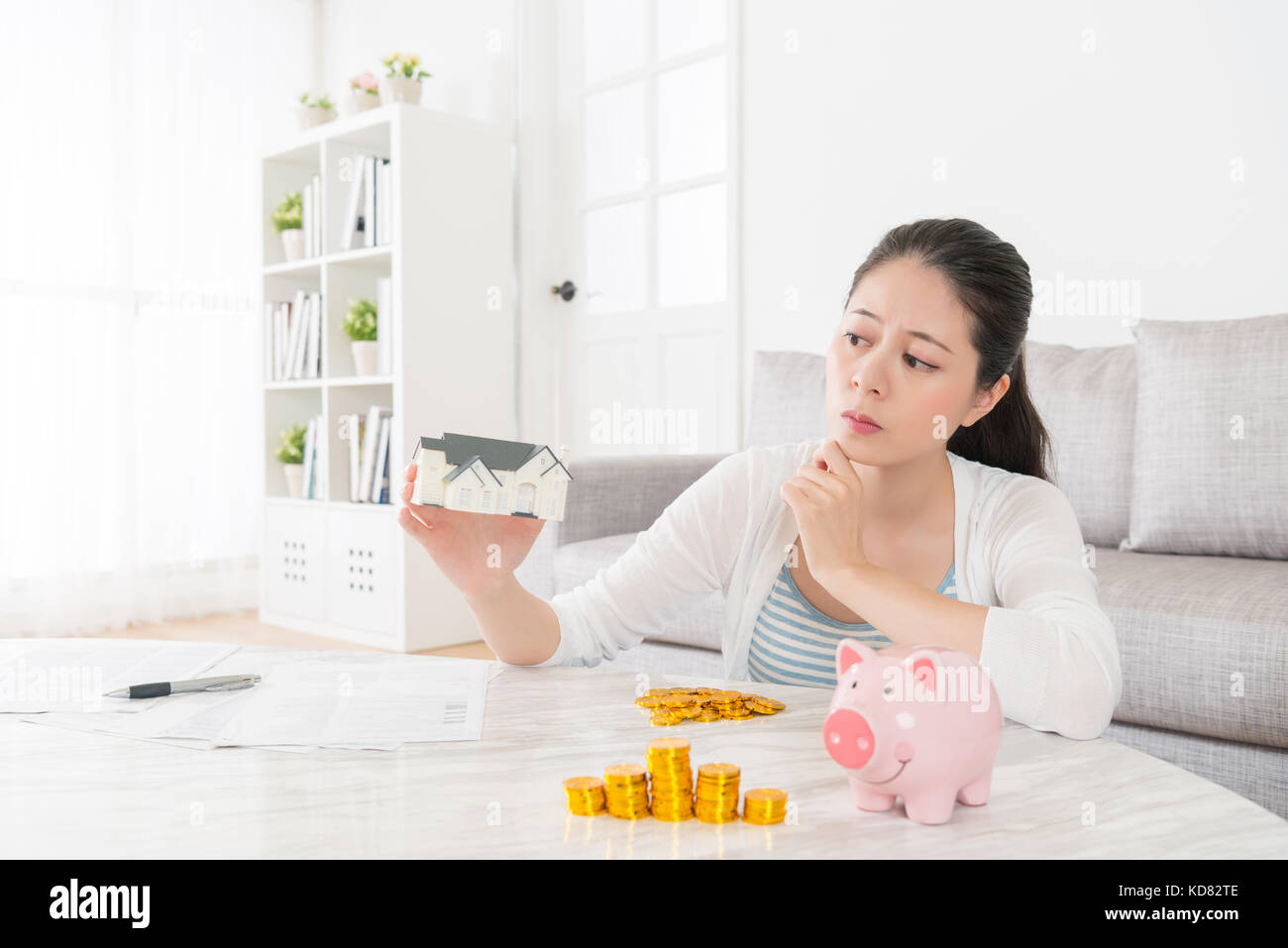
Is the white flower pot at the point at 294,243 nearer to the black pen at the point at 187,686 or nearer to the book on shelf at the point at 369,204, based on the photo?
the book on shelf at the point at 369,204

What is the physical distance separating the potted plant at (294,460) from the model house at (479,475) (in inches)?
124

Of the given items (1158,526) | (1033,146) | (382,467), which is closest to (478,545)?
(1158,526)

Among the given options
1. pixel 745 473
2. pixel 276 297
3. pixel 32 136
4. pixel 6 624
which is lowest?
pixel 6 624

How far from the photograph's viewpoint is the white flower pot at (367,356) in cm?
352

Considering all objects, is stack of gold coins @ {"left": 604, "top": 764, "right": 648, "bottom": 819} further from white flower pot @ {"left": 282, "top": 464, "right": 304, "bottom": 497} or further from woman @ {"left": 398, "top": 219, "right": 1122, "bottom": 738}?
white flower pot @ {"left": 282, "top": 464, "right": 304, "bottom": 497}

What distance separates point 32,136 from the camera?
3.54 metres

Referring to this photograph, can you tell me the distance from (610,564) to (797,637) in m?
1.14

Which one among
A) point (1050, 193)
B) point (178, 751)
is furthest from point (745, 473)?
point (1050, 193)

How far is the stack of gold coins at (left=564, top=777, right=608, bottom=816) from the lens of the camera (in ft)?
2.02

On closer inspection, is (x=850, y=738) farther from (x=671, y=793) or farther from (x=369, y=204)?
(x=369, y=204)

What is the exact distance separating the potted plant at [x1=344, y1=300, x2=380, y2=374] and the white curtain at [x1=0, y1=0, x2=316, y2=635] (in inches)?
25.7
